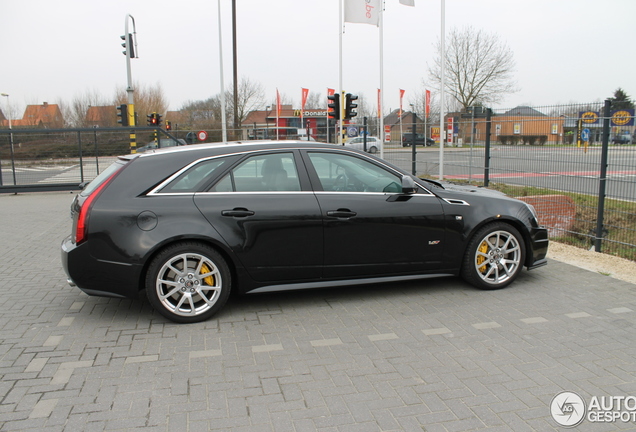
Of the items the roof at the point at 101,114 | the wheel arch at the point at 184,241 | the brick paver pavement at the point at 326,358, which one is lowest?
the brick paver pavement at the point at 326,358

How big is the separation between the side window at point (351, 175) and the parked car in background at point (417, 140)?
9082 mm

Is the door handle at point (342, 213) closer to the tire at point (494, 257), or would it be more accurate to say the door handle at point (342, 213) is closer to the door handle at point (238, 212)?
the door handle at point (238, 212)

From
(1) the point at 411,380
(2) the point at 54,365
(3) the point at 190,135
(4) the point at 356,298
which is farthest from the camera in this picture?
(3) the point at 190,135

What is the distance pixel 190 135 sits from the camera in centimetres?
2412

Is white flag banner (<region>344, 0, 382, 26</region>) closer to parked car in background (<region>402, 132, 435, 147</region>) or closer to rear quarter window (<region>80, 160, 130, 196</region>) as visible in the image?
parked car in background (<region>402, 132, 435, 147</region>)

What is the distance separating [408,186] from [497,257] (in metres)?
1.30

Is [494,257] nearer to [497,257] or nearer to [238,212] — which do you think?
[497,257]

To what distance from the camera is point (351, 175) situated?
531 centimetres

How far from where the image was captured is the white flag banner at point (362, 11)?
693 inches

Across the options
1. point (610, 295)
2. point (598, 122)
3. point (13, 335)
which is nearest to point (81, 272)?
point (13, 335)

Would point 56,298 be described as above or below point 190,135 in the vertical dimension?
below

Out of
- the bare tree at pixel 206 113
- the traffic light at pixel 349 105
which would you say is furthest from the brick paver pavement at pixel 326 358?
the bare tree at pixel 206 113

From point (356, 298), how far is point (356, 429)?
242 cm

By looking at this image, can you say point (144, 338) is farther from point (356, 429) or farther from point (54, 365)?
point (356, 429)
